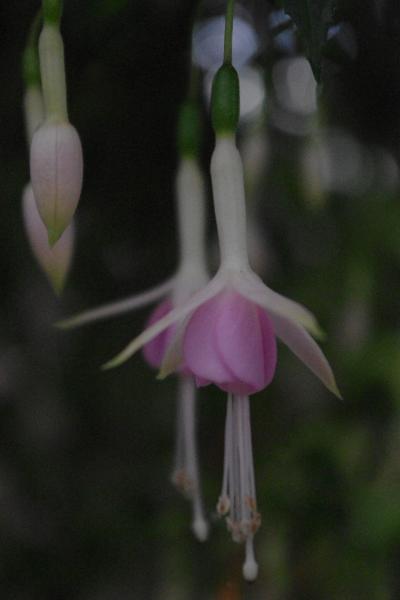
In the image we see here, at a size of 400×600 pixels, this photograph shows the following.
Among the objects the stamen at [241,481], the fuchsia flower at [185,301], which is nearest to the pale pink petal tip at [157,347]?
the fuchsia flower at [185,301]

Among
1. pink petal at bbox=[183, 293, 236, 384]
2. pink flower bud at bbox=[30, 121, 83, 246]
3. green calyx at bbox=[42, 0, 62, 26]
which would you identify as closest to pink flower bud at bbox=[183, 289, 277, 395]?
pink petal at bbox=[183, 293, 236, 384]

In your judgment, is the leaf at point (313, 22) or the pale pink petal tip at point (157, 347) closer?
the leaf at point (313, 22)

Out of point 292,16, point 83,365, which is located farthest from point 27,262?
point 292,16

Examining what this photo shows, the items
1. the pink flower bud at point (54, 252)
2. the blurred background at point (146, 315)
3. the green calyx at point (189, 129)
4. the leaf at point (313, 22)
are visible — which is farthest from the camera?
the blurred background at point (146, 315)

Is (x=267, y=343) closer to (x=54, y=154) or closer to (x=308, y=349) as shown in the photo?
(x=308, y=349)

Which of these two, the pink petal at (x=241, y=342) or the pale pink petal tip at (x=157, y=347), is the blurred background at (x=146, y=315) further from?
the pink petal at (x=241, y=342)

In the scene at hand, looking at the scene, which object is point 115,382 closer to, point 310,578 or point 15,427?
point 15,427

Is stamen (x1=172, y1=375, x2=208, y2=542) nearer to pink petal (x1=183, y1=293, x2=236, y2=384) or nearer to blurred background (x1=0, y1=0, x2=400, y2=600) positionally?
pink petal (x1=183, y1=293, x2=236, y2=384)

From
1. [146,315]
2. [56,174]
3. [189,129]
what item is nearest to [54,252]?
[56,174]
